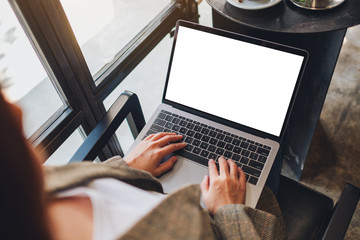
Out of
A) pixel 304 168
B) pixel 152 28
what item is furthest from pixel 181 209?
pixel 304 168

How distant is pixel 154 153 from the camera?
0.92 meters

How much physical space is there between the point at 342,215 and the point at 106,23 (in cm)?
123

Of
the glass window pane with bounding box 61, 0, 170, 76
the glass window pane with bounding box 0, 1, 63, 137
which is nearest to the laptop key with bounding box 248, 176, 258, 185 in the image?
the glass window pane with bounding box 0, 1, 63, 137

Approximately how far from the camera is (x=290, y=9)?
115 cm

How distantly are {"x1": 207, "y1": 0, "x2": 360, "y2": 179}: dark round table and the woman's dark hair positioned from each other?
0.97 metres

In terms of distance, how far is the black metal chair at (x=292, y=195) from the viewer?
897mm

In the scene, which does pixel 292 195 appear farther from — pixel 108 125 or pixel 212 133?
pixel 108 125

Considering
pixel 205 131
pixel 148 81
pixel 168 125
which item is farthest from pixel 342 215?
pixel 148 81

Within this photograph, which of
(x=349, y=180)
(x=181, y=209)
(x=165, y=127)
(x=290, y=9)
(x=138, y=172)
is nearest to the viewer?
(x=181, y=209)

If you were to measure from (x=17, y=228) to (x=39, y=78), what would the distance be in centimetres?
93

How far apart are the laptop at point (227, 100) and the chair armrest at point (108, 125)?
0.08 meters

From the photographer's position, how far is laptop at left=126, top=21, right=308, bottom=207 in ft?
2.97

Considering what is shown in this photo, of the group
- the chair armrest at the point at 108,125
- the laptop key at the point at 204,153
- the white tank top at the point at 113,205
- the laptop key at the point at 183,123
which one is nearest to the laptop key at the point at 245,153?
the laptop key at the point at 204,153

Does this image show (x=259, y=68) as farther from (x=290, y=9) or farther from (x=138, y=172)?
(x=138, y=172)
